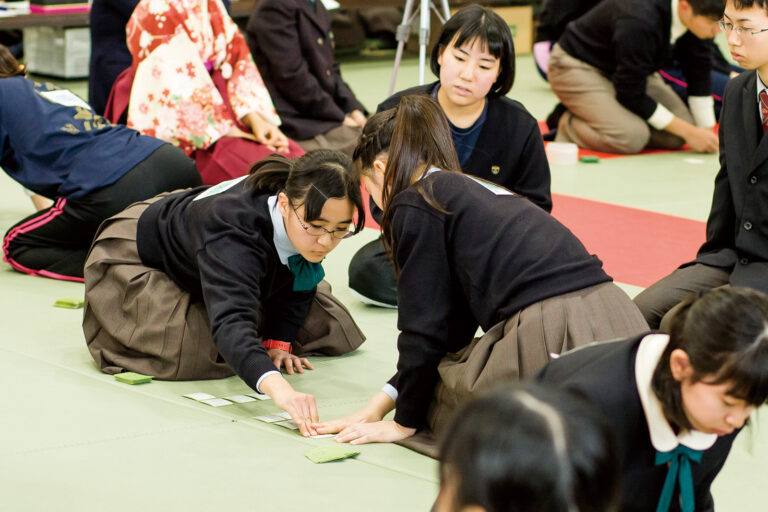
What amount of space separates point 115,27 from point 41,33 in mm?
3160

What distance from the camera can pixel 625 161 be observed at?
5406mm

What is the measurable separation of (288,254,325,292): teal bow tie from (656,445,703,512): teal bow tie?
1.26 metres

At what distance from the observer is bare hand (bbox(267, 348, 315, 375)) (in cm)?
271

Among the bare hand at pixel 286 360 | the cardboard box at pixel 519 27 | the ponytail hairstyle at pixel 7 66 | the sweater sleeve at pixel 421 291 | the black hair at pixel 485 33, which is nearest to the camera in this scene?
the sweater sleeve at pixel 421 291

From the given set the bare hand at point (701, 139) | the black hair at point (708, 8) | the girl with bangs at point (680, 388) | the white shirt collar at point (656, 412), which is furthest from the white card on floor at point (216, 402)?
the bare hand at point (701, 139)

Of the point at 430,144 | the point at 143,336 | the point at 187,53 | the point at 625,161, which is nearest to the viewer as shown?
the point at 430,144

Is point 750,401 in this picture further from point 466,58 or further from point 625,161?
point 625,161

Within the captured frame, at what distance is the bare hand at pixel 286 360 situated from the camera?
8.91ft

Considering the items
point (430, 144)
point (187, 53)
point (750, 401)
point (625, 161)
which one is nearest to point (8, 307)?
point (187, 53)

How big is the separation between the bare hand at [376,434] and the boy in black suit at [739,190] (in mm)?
802

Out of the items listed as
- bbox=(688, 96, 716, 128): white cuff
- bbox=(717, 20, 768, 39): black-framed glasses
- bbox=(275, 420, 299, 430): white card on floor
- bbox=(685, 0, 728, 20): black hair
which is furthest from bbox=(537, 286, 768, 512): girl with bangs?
bbox=(688, 96, 716, 128): white cuff

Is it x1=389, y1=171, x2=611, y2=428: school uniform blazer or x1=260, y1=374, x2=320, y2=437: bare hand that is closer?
x1=389, y1=171, x2=611, y2=428: school uniform blazer

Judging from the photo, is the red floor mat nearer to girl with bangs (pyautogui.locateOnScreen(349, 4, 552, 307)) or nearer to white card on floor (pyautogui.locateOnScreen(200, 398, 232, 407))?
girl with bangs (pyautogui.locateOnScreen(349, 4, 552, 307))

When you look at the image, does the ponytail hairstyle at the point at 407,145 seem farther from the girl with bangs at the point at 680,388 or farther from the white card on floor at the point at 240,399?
the girl with bangs at the point at 680,388
